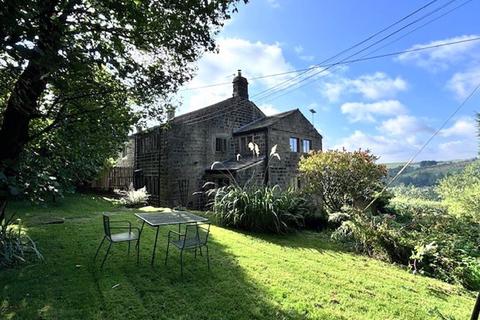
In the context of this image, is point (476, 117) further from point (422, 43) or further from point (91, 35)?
point (422, 43)

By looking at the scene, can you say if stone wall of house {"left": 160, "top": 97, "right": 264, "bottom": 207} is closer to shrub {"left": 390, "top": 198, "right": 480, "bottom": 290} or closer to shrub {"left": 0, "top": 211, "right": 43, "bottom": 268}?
shrub {"left": 390, "top": 198, "right": 480, "bottom": 290}

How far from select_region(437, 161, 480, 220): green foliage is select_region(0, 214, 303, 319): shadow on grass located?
29.7 m

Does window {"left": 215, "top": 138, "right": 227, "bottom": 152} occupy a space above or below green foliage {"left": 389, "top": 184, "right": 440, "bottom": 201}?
above

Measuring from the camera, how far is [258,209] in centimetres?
804

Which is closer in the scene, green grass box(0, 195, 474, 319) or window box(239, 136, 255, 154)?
green grass box(0, 195, 474, 319)

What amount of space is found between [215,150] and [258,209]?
10.1m

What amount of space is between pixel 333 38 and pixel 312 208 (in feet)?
21.9

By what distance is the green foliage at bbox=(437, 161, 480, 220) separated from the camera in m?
27.8

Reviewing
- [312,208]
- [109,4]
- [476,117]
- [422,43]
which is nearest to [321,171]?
[312,208]

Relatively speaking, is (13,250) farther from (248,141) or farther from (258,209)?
(248,141)

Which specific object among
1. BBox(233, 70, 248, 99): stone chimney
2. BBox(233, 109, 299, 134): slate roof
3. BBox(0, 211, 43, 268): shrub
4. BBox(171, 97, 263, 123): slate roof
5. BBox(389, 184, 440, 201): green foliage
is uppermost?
BBox(233, 70, 248, 99): stone chimney

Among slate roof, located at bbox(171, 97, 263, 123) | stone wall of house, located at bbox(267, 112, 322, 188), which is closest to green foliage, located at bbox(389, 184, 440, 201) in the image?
stone wall of house, located at bbox(267, 112, 322, 188)

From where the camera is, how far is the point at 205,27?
5.23 m

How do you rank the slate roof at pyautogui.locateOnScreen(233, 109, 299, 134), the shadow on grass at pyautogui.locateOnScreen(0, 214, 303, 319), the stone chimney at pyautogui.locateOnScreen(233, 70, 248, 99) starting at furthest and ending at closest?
the stone chimney at pyautogui.locateOnScreen(233, 70, 248, 99), the slate roof at pyautogui.locateOnScreen(233, 109, 299, 134), the shadow on grass at pyautogui.locateOnScreen(0, 214, 303, 319)
